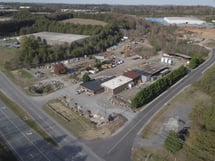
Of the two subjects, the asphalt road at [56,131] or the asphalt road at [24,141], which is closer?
the asphalt road at [24,141]

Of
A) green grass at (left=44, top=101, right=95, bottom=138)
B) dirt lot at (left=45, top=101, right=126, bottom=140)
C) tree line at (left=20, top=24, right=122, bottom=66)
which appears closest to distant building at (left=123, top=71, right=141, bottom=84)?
dirt lot at (left=45, top=101, right=126, bottom=140)

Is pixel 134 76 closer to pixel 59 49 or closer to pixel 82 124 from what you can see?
pixel 82 124

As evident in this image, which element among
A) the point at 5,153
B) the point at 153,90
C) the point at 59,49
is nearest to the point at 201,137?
the point at 153,90

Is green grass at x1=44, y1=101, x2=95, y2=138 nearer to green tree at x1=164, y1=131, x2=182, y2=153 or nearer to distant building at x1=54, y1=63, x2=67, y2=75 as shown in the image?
green tree at x1=164, y1=131, x2=182, y2=153

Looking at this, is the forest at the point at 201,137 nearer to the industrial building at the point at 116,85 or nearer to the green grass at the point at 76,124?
the green grass at the point at 76,124

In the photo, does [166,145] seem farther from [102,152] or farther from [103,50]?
[103,50]

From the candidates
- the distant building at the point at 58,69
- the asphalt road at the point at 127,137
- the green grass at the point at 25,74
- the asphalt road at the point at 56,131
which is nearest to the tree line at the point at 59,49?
the green grass at the point at 25,74

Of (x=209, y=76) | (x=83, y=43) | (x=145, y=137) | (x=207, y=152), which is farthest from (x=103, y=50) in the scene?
(x=207, y=152)
